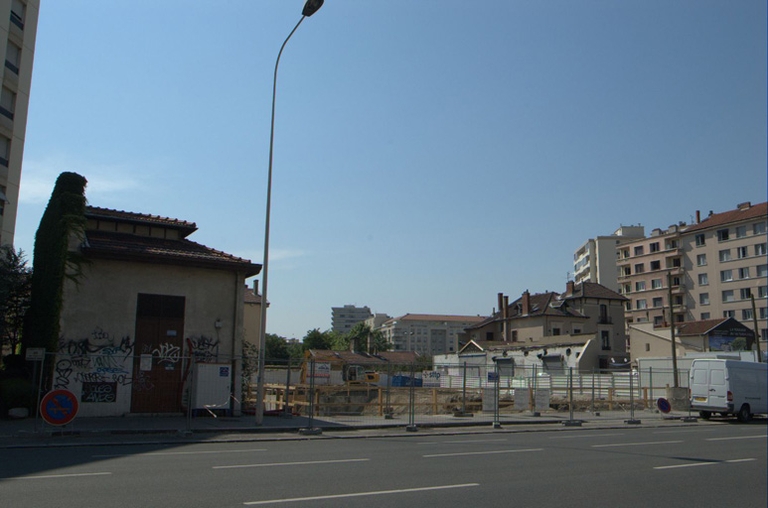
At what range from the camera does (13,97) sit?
1655 inches

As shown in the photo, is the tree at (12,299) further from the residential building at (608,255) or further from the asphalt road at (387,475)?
the residential building at (608,255)

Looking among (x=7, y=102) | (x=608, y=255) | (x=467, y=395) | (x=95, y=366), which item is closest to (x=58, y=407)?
(x=95, y=366)

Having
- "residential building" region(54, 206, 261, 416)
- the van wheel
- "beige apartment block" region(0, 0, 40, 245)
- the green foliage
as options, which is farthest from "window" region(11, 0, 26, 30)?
the van wheel

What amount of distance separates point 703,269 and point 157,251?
257 feet

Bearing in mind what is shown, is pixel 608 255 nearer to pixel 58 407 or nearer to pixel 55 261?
pixel 55 261

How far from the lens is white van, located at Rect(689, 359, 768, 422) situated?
26.8 metres

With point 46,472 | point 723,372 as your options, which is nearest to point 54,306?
point 46,472

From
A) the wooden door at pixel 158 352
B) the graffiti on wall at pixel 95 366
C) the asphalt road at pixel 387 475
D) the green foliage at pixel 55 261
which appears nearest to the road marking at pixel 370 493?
the asphalt road at pixel 387 475

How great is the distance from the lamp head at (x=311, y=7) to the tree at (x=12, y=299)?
14.3 meters

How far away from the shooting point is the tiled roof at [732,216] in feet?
255

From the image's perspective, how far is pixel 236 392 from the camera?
888 inches

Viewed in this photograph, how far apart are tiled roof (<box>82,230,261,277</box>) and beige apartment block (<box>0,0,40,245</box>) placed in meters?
21.3

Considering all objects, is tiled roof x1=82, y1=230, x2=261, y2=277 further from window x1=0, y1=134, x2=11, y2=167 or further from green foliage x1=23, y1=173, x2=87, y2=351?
window x1=0, y1=134, x2=11, y2=167

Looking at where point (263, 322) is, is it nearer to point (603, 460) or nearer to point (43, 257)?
point (43, 257)
